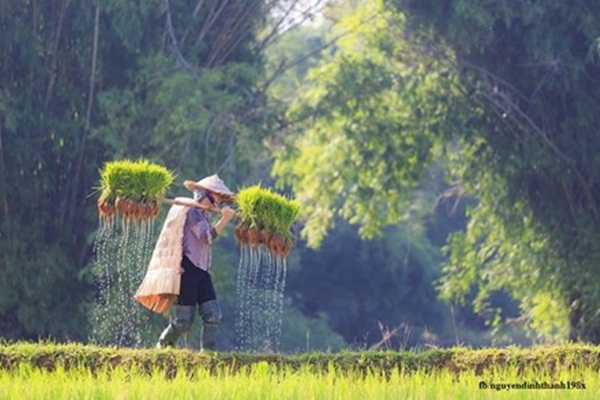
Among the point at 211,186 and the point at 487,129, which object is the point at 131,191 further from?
the point at 487,129

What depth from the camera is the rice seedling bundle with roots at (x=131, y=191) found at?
1097 centimetres

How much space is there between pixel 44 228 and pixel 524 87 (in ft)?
18.2

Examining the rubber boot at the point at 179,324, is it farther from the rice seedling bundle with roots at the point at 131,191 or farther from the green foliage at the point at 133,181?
the green foliage at the point at 133,181

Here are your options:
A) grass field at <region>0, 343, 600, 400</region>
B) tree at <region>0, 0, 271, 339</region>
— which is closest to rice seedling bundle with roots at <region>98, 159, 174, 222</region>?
grass field at <region>0, 343, 600, 400</region>

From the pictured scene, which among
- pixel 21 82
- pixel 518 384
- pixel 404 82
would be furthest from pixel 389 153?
pixel 518 384

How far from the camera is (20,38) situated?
17.9 meters

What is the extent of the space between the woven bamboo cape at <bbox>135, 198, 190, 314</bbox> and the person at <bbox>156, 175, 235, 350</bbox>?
0.04m

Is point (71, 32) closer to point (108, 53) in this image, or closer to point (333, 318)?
point (108, 53)

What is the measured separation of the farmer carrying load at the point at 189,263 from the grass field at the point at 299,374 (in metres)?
0.84

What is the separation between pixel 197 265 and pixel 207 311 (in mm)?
306

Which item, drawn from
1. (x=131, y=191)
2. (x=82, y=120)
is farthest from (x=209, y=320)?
(x=82, y=120)

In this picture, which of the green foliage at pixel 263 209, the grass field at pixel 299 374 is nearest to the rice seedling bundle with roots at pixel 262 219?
the green foliage at pixel 263 209

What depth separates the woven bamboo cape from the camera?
11.1m

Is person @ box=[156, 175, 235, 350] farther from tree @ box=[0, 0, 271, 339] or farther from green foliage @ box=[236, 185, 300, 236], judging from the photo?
tree @ box=[0, 0, 271, 339]
